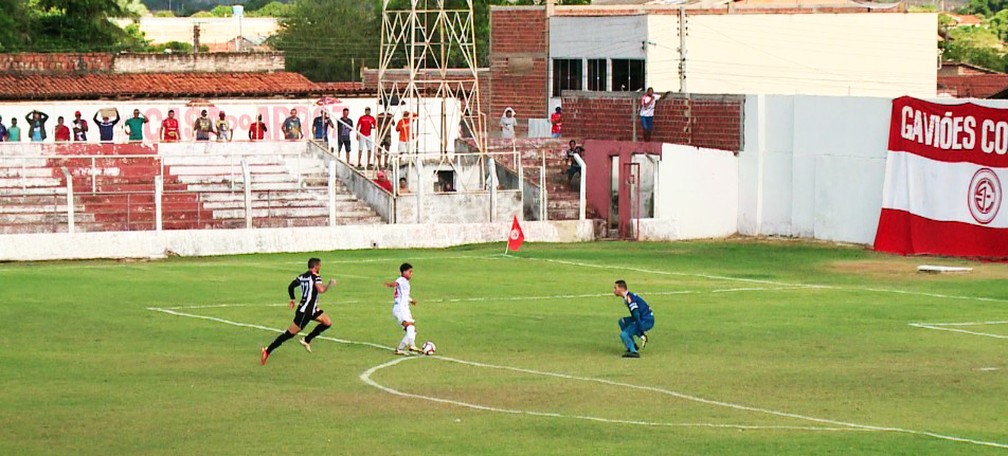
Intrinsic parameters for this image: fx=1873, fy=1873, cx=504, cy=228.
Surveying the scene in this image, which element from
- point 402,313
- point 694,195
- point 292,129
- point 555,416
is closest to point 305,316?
point 402,313

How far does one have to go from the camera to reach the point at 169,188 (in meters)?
49.7

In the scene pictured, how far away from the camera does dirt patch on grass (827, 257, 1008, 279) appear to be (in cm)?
3750

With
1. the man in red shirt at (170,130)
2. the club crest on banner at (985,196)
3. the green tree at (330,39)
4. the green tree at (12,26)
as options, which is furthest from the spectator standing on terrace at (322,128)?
the green tree at (330,39)

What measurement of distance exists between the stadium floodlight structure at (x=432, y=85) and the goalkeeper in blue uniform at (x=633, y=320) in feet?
80.1

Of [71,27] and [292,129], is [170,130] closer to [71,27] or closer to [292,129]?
[292,129]

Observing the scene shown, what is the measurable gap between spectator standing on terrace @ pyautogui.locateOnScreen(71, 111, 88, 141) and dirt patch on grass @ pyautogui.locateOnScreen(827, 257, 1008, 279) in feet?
89.5

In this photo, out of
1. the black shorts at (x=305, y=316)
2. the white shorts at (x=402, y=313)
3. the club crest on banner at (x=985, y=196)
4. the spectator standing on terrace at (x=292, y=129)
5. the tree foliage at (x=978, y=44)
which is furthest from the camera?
the tree foliage at (x=978, y=44)

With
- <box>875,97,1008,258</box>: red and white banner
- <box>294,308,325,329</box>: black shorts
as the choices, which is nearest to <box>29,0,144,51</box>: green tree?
<box>875,97,1008,258</box>: red and white banner

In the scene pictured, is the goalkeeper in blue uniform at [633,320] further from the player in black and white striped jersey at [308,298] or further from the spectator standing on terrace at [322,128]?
the spectator standing on terrace at [322,128]

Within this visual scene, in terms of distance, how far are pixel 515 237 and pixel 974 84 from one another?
52.6m

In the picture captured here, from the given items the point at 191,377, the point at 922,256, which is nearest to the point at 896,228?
the point at 922,256

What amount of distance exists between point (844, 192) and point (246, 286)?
627 inches

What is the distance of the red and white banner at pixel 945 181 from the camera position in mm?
40094

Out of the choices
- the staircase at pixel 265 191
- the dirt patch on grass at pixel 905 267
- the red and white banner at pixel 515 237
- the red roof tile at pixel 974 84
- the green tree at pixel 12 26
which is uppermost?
the green tree at pixel 12 26
